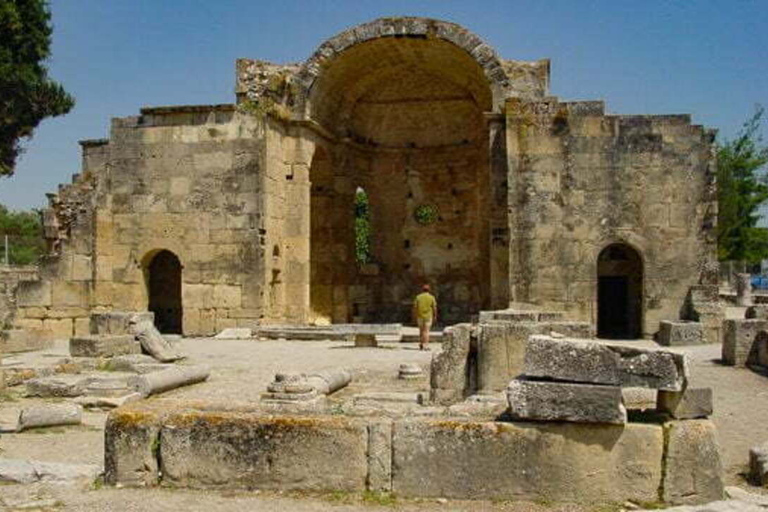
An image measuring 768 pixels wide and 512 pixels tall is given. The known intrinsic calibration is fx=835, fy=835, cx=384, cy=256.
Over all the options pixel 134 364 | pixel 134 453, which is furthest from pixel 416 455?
pixel 134 364

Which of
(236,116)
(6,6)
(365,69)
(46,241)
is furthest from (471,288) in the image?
(6,6)

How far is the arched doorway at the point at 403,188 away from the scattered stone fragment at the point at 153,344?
8441mm

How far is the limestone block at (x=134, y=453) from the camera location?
6207mm

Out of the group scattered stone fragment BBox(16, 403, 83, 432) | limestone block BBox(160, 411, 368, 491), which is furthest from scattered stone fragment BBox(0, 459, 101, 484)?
scattered stone fragment BBox(16, 403, 83, 432)

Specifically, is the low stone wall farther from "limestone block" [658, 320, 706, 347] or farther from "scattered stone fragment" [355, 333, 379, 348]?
"limestone block" [658, 320, 706, 347]

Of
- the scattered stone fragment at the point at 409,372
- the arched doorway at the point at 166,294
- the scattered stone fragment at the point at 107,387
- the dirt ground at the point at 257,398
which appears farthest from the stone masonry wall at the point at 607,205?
the scattered stone fragment at the point at 107,387

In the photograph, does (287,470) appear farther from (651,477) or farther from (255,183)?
(255,183)

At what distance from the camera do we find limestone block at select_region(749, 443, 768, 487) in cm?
647

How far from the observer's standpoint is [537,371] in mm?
6000

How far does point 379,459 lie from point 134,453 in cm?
184

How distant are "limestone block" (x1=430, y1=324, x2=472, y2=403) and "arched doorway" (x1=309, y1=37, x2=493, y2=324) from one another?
12.9 meters

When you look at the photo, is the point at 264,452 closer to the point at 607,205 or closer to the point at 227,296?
the point at 227,296

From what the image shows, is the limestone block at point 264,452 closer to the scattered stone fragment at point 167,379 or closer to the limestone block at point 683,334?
the scattered stone fragment at point 167,379

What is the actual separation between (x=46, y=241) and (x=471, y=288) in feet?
39.4
